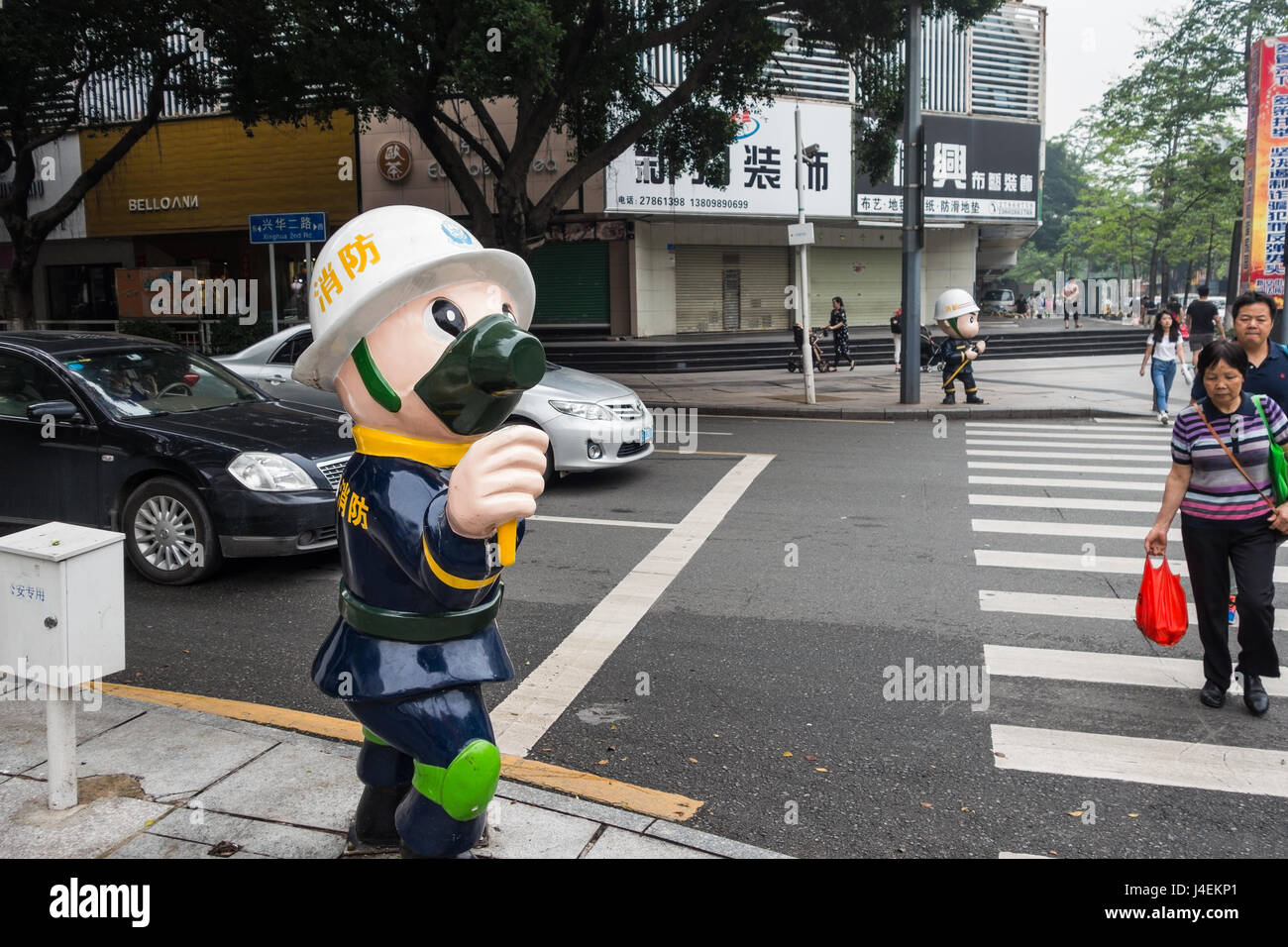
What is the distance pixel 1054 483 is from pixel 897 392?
842 cm

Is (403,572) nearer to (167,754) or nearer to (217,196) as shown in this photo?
(167,754)

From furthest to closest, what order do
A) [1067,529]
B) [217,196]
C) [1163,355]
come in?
[217,196]
[1163,355]
[1067,529]

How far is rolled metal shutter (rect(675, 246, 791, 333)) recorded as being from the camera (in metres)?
28.6

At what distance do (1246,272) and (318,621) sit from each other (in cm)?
1480

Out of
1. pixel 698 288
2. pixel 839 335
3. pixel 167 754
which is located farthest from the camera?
pixel 698 288

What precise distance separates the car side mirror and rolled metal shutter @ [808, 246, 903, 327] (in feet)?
84.0

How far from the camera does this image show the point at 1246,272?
15703mm

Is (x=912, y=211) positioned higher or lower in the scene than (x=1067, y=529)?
higher

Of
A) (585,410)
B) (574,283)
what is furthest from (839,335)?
(585,410)

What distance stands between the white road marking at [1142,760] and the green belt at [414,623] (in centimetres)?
259

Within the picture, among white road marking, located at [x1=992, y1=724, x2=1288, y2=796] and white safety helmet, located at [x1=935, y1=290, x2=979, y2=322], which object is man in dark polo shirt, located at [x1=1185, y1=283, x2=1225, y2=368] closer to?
white safety helmet, located at [x1=935, y1=290, x2=979, y2=322]

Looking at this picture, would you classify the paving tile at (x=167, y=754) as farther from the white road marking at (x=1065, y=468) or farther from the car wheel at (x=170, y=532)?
the white road marking at (x=1065, y=468)

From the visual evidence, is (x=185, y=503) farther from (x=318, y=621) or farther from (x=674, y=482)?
(x=674, y=482)

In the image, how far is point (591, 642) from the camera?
604 cm
